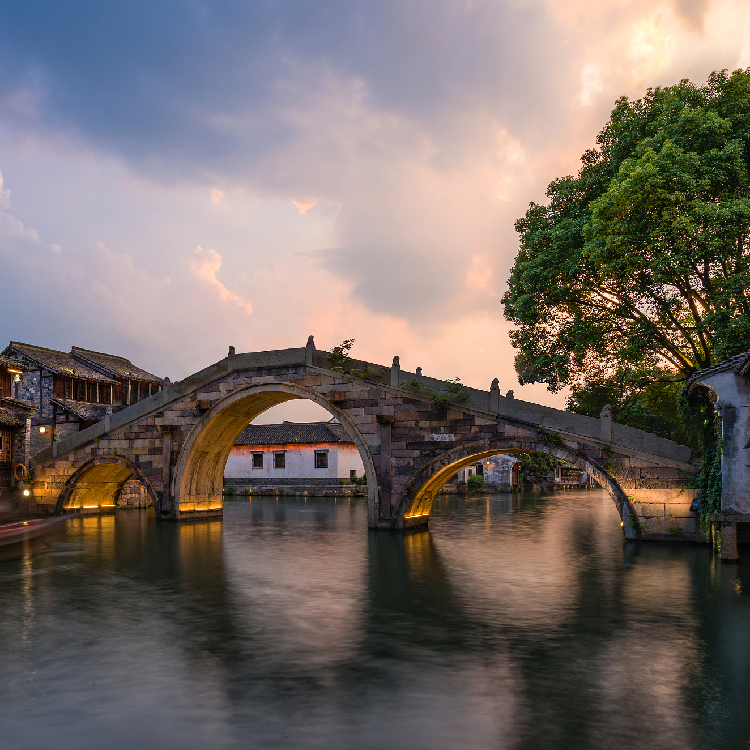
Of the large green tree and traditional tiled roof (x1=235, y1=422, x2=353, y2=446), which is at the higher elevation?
the large green tree

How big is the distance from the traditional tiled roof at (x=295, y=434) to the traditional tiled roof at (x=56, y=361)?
1203 cm

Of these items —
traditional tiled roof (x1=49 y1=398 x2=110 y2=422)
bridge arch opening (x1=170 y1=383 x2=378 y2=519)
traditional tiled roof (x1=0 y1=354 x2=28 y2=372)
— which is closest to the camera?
bridge arch opening (x1=170 y1=383 x2=378 y2=519)

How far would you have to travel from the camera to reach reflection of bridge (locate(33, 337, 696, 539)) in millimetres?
18500

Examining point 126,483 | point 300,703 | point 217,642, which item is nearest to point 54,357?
point 126,483

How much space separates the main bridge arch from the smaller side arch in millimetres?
10727

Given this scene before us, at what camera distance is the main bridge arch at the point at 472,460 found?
18.7m

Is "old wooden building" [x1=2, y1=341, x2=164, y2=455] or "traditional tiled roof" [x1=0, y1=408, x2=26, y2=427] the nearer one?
"traditional tiled roof" [x1=0, y1=408, x2=26, y2=427]

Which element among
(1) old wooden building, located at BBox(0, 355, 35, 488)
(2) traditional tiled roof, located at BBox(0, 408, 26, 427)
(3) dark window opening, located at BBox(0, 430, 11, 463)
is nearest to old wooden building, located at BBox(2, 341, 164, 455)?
Result: (1) old wooden building, located at BBox(0, 355, 35, 488)

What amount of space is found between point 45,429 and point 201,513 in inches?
463

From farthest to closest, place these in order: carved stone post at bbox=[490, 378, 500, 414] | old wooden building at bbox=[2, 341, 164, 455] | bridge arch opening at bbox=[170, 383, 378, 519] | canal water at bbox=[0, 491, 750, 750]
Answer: old wooden building at bbox=[2, 341, 164, 455], bridge arch opening at bbox=[170, 383, 378, 519], carved stone post at bbox=[490, 378, 500, 414], canal water at bbox=[0, 491, 750, 750]

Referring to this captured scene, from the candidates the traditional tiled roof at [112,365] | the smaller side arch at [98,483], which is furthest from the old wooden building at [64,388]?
the smaller side arch at [98,483]

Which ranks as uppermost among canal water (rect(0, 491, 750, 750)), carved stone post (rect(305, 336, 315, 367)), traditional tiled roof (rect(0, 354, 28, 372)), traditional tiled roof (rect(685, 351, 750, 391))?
traditional tiled roof (rect(0, 354, 28, 372))

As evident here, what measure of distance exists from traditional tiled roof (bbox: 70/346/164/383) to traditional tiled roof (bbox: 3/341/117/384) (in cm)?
36

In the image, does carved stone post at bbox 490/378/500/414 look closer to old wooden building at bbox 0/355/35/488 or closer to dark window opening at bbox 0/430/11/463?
old wooden building at bbox 0/355/35/488
